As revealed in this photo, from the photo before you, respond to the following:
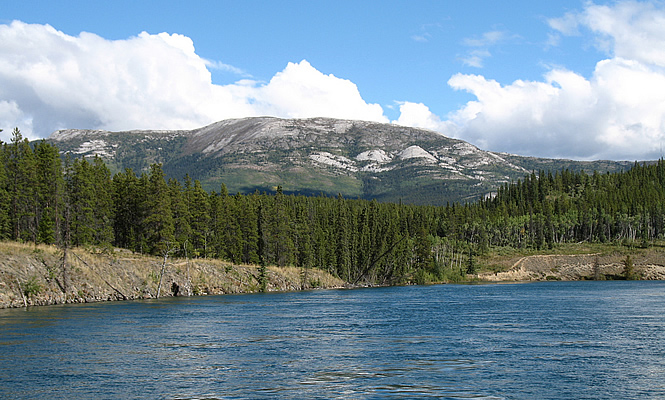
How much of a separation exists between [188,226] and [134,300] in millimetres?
28258

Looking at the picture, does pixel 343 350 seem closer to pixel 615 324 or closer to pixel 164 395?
pixel 164 395

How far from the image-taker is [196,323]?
49.0m

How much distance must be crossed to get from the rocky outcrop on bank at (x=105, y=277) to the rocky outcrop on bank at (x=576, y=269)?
252 ft

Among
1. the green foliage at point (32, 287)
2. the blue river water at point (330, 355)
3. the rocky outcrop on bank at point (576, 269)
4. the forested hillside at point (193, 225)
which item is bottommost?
the rocky outcrop on bank at point (576, 269)

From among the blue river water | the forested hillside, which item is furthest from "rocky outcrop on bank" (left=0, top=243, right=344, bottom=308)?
the blue river water

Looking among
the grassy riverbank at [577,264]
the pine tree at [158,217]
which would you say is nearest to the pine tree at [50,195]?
the pine tree at [158,217]

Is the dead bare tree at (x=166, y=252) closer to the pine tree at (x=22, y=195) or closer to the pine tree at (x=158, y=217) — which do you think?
the pine tree at (x=158, y=217)

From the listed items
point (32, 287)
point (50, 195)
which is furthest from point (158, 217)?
point (32, 287)

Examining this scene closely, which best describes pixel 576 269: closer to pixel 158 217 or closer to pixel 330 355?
pixel 158 217

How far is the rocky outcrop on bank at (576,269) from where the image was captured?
511 feet

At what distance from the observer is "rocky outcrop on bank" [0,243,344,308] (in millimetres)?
61188

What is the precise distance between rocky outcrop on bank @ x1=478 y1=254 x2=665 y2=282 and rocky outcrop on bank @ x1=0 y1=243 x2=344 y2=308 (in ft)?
252

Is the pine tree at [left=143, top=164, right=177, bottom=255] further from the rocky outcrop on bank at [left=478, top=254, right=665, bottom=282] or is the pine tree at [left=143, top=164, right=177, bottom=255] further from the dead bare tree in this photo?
the rocky outcrop on bank at [left=478, top=254, right=665, bottom=282]

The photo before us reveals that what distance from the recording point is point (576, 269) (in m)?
161
